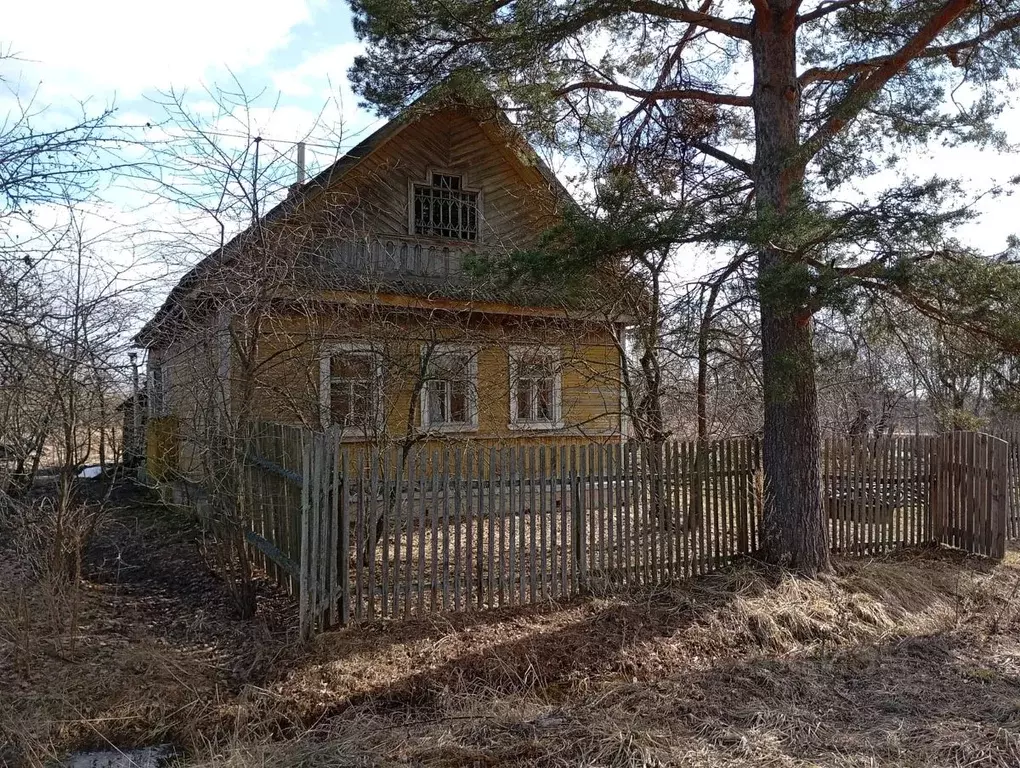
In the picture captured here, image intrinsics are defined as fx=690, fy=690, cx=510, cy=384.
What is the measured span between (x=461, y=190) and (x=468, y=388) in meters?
4.83

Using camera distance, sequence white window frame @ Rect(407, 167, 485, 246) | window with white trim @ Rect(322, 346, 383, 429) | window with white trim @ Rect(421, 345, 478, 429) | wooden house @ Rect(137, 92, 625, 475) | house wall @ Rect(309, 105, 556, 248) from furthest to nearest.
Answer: white window frame @ Rect(407, 167, 485, 246)
house wall @ Rect(309, 105, 556, 248)
window with white trim @ Rect(421, 345, 478, 429)
window with white trim @ Rect(322, 346, 383, 429)
wooden house @ Rect(137, 92, 625, 475)

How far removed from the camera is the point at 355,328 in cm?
844

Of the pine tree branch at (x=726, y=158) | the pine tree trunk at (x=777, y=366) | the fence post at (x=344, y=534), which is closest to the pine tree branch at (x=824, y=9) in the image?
the pine tree trunk at (x=777, y=366)

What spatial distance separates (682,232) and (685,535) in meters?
3.27

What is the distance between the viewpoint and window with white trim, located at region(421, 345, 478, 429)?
8398 millimetres

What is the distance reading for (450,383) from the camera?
9.13 meters

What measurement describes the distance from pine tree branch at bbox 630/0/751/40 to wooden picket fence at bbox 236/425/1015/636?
15.6 feet

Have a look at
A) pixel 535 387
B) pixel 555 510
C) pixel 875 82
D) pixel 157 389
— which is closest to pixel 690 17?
pixel 875 82

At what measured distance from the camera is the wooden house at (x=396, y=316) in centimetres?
654

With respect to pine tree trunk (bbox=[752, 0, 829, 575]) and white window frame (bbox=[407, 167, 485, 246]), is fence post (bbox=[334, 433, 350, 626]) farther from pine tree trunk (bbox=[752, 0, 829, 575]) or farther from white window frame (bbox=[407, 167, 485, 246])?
white window frame (bbox=[407, 167, 485, 246])

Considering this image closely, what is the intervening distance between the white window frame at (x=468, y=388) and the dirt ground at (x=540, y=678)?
Result: 2860mm

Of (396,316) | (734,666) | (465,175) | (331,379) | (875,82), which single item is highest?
(465,175)

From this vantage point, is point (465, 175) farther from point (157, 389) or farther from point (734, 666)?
point (734, 666)

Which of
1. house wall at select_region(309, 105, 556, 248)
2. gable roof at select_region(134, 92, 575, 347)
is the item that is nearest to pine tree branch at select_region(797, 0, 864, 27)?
gable roof at select_region(134, 92, 575, 347)
